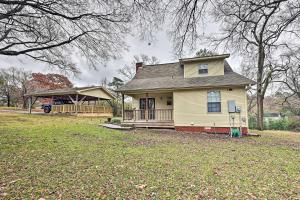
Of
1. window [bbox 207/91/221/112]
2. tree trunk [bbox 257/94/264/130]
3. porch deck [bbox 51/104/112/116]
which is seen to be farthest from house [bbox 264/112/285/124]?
porch deck [bbox 51/104/112/116]

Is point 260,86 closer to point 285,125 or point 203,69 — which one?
point 203,69

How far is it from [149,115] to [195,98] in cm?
434

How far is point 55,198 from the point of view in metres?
3.17

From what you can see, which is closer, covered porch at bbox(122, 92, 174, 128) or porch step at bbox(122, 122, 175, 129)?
porch step at bbox(122, 122, 175, 129)

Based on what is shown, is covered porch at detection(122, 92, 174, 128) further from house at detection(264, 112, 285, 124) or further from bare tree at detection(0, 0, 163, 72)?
house at detection(264, 112, 285, 124)

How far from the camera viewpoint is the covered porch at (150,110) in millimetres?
13898

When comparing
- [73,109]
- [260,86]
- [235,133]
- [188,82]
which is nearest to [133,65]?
[73,109]

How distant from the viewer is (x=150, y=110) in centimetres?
1466

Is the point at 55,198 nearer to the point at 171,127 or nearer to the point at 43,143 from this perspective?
the point at 43,143

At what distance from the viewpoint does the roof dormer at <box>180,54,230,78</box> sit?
1317cm

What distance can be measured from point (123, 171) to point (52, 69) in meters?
6.18

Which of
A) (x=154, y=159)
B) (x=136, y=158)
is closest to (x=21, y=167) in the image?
(x=136, y=158)

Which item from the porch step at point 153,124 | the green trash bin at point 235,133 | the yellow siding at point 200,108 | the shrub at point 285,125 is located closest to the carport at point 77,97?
the porch step at point 153,124

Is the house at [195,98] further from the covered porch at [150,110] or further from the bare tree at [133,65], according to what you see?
the bare tree at [133,65]
